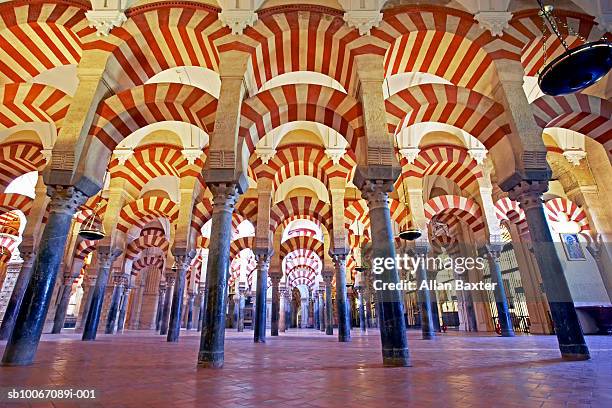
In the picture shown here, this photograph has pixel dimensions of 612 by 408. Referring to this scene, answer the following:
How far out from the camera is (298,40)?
6.14 metres

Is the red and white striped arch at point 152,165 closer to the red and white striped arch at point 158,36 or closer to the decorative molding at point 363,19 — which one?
the red and white striped arch at point 158,36

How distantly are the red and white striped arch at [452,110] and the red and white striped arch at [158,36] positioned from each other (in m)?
3.53

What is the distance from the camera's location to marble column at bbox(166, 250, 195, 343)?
8672 mm

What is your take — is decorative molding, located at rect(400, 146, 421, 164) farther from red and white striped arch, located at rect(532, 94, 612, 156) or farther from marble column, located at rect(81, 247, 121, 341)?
marble column, located at rect(81, 247, 121, 341)

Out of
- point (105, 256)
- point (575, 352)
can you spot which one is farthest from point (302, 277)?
point (575, 352)

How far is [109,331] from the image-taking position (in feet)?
40.6

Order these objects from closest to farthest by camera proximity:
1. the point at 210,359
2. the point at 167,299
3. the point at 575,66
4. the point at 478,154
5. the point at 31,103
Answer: the point at 575,66
the point at 210,359
the point at 31,103
the point at 478,154
the point at 167,299

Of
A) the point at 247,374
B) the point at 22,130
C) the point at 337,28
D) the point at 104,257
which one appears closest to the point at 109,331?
the point at 104,257

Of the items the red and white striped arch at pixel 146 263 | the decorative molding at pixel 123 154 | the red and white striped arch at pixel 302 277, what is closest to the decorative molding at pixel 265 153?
the decorative molding at pixel 123 154

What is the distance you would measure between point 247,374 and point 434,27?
634cm

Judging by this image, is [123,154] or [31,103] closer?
[31,103]

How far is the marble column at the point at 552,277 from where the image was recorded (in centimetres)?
450

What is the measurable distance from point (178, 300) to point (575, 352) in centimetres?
844

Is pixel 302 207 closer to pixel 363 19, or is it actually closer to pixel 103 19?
pixel 363 19
